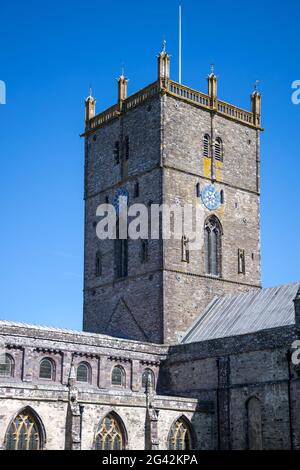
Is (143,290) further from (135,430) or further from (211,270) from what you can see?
(135,430)

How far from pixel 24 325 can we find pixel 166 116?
66.6ft

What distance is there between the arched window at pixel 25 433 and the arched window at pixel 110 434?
362 centimetres

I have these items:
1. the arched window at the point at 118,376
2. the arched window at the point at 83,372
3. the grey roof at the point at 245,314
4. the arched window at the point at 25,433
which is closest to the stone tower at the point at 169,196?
the grey roof at the point at 245,314

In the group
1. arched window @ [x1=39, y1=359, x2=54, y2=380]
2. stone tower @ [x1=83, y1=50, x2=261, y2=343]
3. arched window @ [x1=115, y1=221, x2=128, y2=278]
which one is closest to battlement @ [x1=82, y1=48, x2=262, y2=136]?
stone tower @ [x1=83, y1=50, x2=261, y2=343]

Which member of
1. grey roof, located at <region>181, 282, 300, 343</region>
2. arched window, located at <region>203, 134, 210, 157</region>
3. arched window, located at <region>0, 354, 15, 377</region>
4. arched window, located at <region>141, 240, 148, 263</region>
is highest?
arched window, located at <region>203, 134, 210, 157</region>

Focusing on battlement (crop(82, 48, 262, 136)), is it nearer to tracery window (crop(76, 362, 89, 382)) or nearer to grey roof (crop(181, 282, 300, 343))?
grey roof (crop(181, 282, 300, 343))

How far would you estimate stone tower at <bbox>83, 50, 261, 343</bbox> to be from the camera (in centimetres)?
6372

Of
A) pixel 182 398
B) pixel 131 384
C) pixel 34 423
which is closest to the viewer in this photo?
pixel 34 423

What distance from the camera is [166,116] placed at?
66.1 meters

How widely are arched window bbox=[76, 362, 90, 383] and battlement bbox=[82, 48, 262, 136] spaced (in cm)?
2204

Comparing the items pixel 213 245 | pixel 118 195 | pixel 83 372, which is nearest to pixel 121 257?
pixel 118 195

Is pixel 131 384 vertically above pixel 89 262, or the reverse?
pixel 89 262
